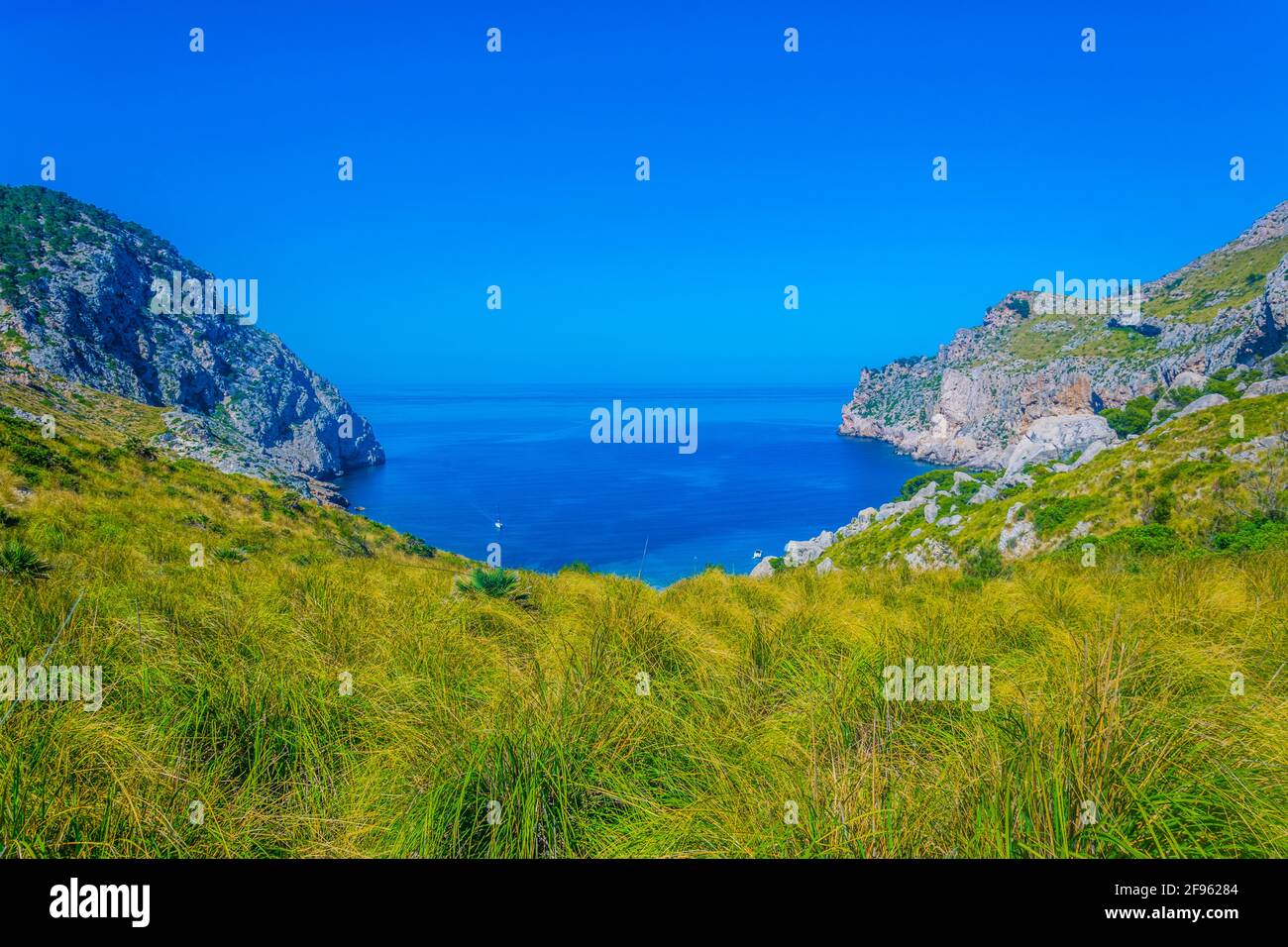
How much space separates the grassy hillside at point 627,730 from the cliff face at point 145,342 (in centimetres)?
3610

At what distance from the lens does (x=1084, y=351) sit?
125 meters

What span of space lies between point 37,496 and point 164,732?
15543 mm

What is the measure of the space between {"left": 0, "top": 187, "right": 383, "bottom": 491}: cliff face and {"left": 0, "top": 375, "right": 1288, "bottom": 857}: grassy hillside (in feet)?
118

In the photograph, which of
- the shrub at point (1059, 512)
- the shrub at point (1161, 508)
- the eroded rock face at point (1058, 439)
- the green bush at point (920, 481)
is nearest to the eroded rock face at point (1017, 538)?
the shrub at point (1059, 512)

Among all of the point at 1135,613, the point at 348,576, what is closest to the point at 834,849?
the point at 1135,613

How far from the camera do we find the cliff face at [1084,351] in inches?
2893

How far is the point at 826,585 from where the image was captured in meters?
10.0

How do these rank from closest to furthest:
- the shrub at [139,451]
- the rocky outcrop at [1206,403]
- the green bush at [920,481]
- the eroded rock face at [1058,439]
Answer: the shrub at [139,451] < the rocky outcrop at [1206,403] < the eroded rock face at [1058,439] < the green bush at [920,481]

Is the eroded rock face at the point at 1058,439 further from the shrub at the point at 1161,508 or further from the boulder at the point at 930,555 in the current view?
the shrub at the point at 1161,508

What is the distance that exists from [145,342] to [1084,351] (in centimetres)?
14643

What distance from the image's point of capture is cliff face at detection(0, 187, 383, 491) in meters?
55.7

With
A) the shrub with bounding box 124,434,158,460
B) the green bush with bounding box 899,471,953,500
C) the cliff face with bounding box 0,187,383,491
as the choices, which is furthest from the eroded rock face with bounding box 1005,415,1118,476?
the cliff face with bounding box 0,187,383,491

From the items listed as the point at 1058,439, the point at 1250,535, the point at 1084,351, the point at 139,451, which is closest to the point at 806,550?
the point at 1058,439
